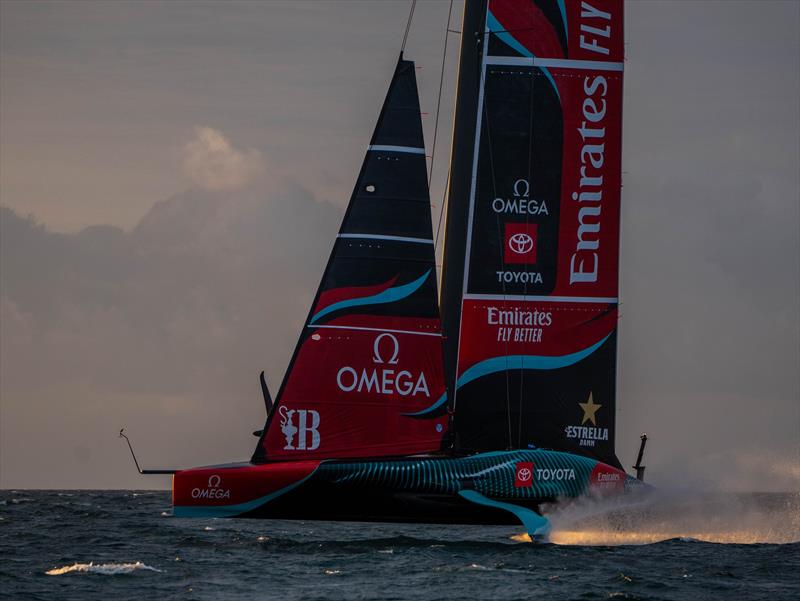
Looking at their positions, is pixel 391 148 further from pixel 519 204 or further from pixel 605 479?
pixel 605 479

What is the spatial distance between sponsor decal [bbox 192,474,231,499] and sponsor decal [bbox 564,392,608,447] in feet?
25.7

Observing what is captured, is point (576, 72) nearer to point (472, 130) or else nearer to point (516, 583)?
point (472, 130)

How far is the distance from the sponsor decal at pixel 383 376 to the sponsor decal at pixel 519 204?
414 centimetres

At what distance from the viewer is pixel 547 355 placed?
1200 inches

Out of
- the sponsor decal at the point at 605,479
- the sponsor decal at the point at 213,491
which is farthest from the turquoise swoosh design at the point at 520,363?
the sponsor decal at the point at 213,491

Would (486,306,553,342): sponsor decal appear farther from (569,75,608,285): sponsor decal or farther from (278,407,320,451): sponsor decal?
(278,407,320,451): sponsor decal

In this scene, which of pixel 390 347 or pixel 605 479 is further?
pixel 605 479

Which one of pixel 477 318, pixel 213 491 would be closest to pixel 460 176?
pixel 477 318

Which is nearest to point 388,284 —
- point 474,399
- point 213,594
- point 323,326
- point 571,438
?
point 323,326

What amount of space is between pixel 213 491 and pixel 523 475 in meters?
6.30

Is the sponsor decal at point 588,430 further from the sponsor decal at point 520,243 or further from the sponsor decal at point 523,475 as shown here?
the sponsor decal at point 520,243

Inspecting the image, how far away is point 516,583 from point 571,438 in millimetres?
6811

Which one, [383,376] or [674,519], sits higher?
[383,376]

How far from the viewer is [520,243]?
99.5ft
